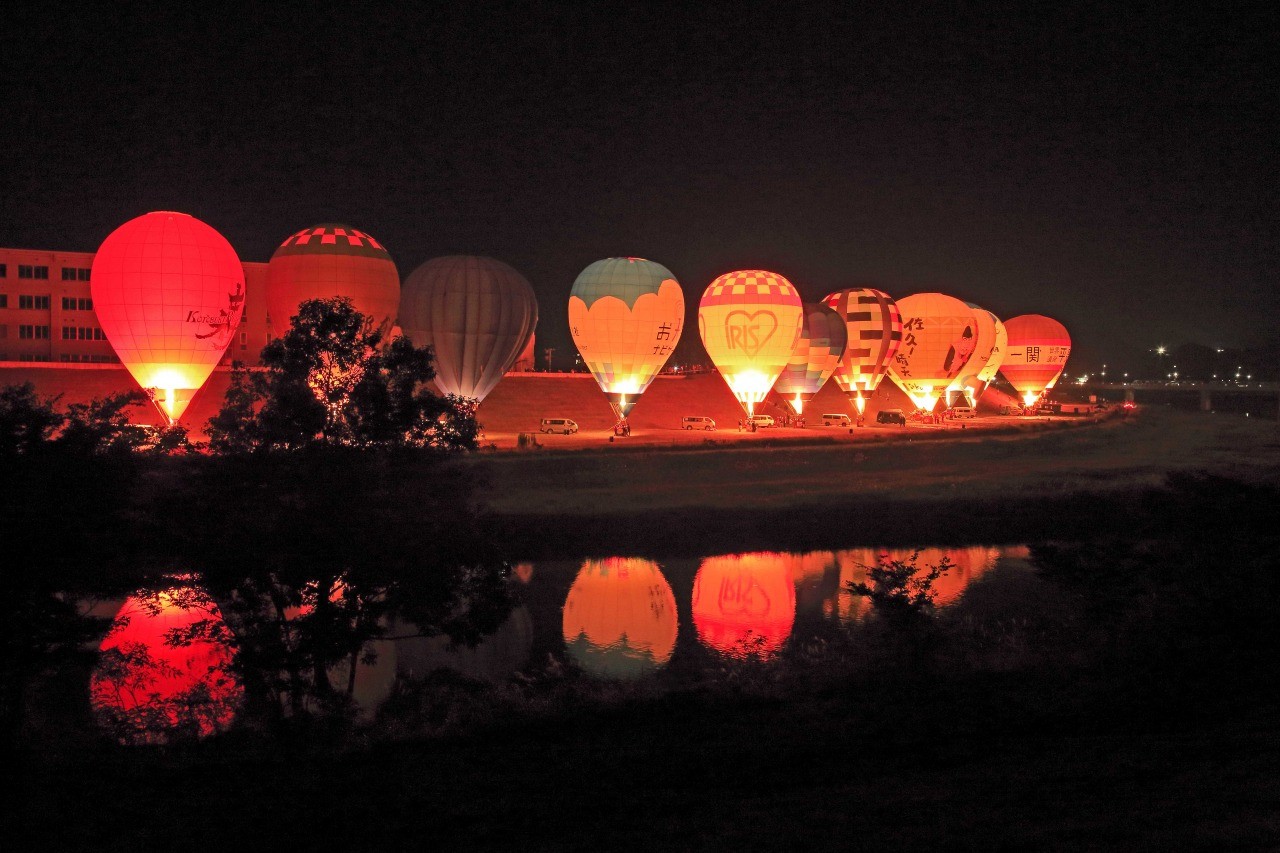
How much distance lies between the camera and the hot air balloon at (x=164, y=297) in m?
32.8

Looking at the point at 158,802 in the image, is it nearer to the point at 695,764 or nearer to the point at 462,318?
the point at 695,764

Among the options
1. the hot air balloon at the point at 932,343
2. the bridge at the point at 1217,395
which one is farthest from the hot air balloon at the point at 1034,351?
the bridge at the point at 1217,395

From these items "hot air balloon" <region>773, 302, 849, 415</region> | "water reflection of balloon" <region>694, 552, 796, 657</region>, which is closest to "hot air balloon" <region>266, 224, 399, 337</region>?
"water reflection of balloon" <region>694, 552, 796, 657</region>

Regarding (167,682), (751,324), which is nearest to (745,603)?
(167,682)

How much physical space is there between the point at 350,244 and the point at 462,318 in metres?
4.56

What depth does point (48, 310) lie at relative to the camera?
166 ft

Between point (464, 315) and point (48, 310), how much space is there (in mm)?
28146

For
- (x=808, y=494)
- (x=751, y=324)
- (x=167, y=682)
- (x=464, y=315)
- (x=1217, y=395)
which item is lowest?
(x=167, y=682)

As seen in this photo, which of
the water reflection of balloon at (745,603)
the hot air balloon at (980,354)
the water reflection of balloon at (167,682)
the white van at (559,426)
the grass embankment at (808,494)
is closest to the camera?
the water reflection of balloon at (167,682)

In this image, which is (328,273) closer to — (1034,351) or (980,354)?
(980,354)

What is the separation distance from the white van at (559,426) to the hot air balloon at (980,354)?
21.6 m

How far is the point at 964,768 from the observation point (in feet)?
29.3

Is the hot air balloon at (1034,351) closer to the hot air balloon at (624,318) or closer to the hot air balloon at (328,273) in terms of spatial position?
the hot air balloon at (624,318)

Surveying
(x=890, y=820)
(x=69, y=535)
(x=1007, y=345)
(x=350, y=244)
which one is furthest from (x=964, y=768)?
(x=1007, y=345)
